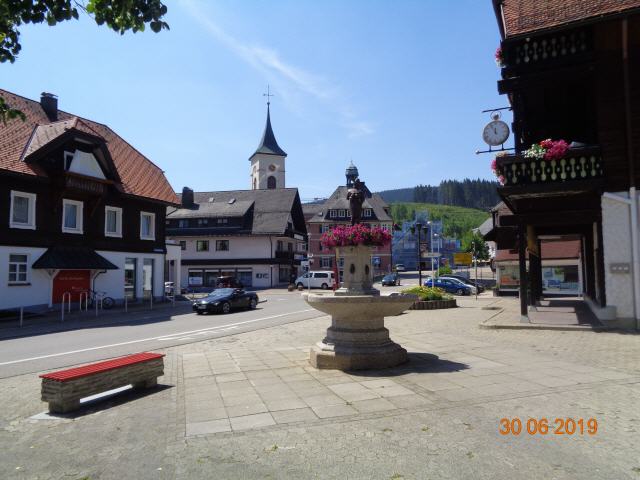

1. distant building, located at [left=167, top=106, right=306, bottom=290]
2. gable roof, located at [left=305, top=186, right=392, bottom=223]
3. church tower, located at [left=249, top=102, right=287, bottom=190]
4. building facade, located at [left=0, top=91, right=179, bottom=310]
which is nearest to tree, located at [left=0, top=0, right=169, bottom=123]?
building facade, located at [left=0, top=91, right=179, bottom=310]

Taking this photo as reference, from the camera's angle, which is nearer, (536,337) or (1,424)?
(1,424)

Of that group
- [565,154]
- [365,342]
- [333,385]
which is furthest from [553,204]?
[333,385]

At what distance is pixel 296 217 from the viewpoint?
61.3 m

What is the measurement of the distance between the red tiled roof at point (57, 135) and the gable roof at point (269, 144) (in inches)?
1722

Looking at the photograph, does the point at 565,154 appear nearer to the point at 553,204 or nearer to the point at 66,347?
the point at 553,204

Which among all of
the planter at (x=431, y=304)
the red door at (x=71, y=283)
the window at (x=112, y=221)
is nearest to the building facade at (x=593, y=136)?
the planter at (x=431, y=304)

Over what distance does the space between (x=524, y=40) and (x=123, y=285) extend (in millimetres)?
26221

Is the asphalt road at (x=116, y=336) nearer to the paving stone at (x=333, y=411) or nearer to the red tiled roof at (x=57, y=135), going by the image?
the paving stone at (x=333, y=411)

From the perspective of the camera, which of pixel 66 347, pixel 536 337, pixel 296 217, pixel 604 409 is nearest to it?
pixel 604 409

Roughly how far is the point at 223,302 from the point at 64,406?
18.3 m

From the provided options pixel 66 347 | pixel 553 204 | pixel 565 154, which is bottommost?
pixel 66 347

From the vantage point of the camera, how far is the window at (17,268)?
23453mm

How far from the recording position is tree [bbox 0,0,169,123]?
5.03m

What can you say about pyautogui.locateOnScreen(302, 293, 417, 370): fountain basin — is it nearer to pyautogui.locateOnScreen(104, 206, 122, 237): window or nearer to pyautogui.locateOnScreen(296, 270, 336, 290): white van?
pyautogui.locateOnScreen(104, 206, 122, 237): window
